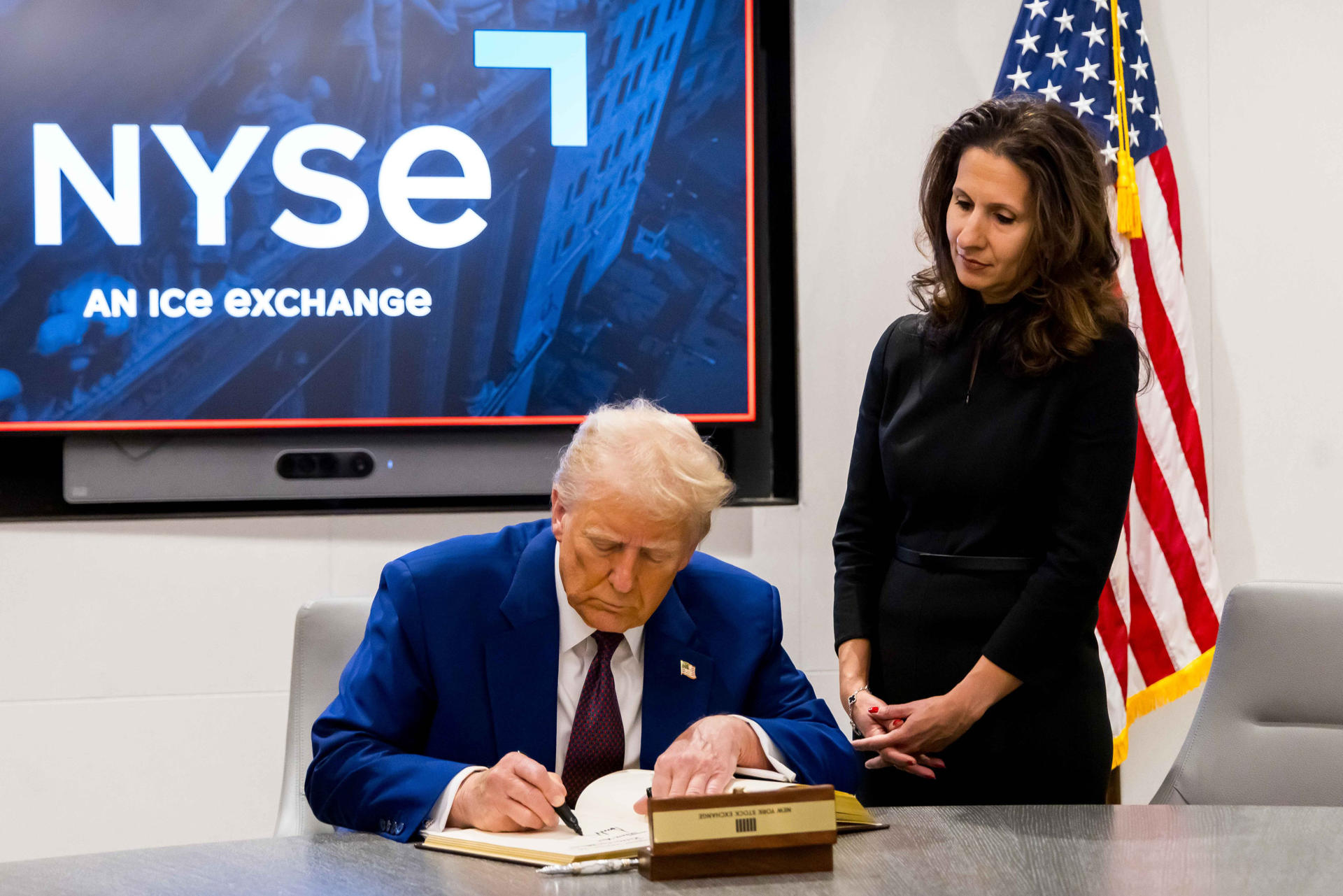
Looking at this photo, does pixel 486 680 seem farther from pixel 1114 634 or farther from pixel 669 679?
pixel 1114 634

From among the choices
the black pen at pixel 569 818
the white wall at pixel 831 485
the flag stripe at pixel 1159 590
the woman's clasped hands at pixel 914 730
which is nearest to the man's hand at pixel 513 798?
the black pen at pixel 569 818

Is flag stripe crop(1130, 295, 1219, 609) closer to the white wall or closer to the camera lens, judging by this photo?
the white wall

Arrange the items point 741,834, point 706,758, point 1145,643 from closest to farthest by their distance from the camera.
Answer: point 741,834 → point 706,758 → point 1145,643

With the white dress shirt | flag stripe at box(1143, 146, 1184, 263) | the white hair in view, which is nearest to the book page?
the white dress shirt

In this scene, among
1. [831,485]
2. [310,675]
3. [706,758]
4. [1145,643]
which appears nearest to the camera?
[706,758]

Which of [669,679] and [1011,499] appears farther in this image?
[1011,499]

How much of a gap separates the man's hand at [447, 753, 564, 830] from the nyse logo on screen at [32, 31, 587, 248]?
6.17 ft

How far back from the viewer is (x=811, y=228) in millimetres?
3242

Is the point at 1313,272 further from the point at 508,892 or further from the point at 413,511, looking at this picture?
the point at 508,892

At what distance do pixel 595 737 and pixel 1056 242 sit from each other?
1008 millimetres

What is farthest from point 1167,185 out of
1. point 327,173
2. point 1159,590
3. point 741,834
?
point 741,834

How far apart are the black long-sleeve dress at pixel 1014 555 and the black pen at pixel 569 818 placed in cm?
71

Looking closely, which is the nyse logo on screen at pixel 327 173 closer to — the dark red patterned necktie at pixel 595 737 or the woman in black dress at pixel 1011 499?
the woman in black dress at pixel 1011 499

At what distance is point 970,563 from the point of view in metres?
1.89
